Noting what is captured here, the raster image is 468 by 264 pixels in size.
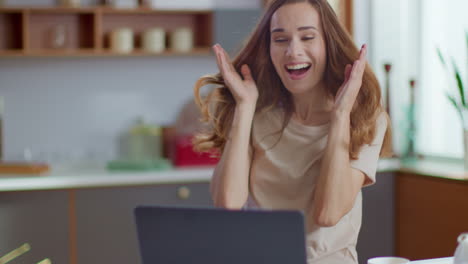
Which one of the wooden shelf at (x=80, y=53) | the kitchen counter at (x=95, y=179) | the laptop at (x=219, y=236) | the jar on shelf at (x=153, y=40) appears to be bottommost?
the kitchen counter at (x=95, y=179)

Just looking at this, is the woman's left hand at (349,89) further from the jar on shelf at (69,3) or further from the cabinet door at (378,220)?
the jar on shelf at (69,3)

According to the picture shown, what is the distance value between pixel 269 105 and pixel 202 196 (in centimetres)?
171

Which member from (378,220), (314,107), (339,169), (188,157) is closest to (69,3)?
(188,157)

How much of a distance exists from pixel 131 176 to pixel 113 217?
0.22 meters

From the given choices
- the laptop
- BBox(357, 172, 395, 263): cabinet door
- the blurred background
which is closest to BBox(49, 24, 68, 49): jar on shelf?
the blurred background

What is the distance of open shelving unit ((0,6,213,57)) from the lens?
3916 mm

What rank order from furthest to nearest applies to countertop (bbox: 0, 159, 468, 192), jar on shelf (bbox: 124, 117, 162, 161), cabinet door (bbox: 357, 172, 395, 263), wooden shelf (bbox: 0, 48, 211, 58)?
jar on shelf (bbox: 124, 117, 162, 161) < wooden shelf (bbox: 0, 48, 211, 58) < cabinet door (bbox: 357, 172, 395, 263) < countertop (bbox: 0, 159, 468, 192)

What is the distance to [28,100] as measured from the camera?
4.08 metres

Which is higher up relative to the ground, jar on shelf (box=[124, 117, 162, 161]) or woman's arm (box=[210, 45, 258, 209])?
woman's arm (box=[210, 45, 258, 209])

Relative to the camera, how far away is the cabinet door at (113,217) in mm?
3480

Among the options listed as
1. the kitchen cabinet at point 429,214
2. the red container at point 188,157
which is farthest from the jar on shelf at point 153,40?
the kitchen cabinet at point 429,214

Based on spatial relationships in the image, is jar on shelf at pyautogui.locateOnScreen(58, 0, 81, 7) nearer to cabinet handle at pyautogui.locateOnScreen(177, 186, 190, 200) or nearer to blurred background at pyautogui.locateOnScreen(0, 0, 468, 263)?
blurred background at pyautogui.locateOnScreen(0, 0, 468, 263)

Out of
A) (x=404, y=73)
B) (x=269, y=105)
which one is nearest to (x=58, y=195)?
(x=269, y=105)

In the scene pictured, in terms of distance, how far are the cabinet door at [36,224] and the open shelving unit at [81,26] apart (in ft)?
2.91
